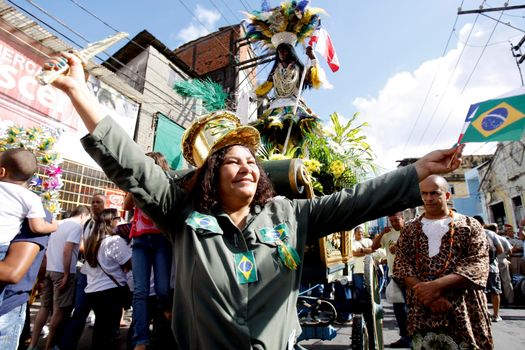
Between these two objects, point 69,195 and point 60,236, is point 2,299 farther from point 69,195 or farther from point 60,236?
point 69,195

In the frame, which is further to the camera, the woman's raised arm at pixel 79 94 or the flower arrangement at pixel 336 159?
the flower arrangement at pixel 336 159

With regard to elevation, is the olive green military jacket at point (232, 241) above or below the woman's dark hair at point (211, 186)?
below

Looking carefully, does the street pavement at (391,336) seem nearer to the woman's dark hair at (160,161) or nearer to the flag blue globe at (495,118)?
the woman's dark hair at (160,161)

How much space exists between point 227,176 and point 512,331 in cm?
603

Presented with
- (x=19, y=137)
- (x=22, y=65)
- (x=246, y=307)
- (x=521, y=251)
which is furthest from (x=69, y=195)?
(x=521, y=251)

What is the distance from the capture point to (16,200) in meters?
2.09

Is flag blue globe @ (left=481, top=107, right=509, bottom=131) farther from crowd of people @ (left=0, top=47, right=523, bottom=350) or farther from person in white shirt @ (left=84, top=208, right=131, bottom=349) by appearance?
person in white shirt @ (left=84, top=208, right=131, bottom=349)

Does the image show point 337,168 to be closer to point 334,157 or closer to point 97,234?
point 334,157

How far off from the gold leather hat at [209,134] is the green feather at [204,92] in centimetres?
1156

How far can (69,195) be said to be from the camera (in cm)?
830

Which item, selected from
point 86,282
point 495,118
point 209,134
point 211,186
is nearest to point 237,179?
point 211,186

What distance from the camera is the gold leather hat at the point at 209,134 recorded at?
5.80ft

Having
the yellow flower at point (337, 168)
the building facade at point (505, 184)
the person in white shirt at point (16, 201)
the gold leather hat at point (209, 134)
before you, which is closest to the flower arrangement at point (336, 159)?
the yellow flower at point (337, 168)

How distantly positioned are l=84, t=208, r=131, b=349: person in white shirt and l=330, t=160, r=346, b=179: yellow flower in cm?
243
